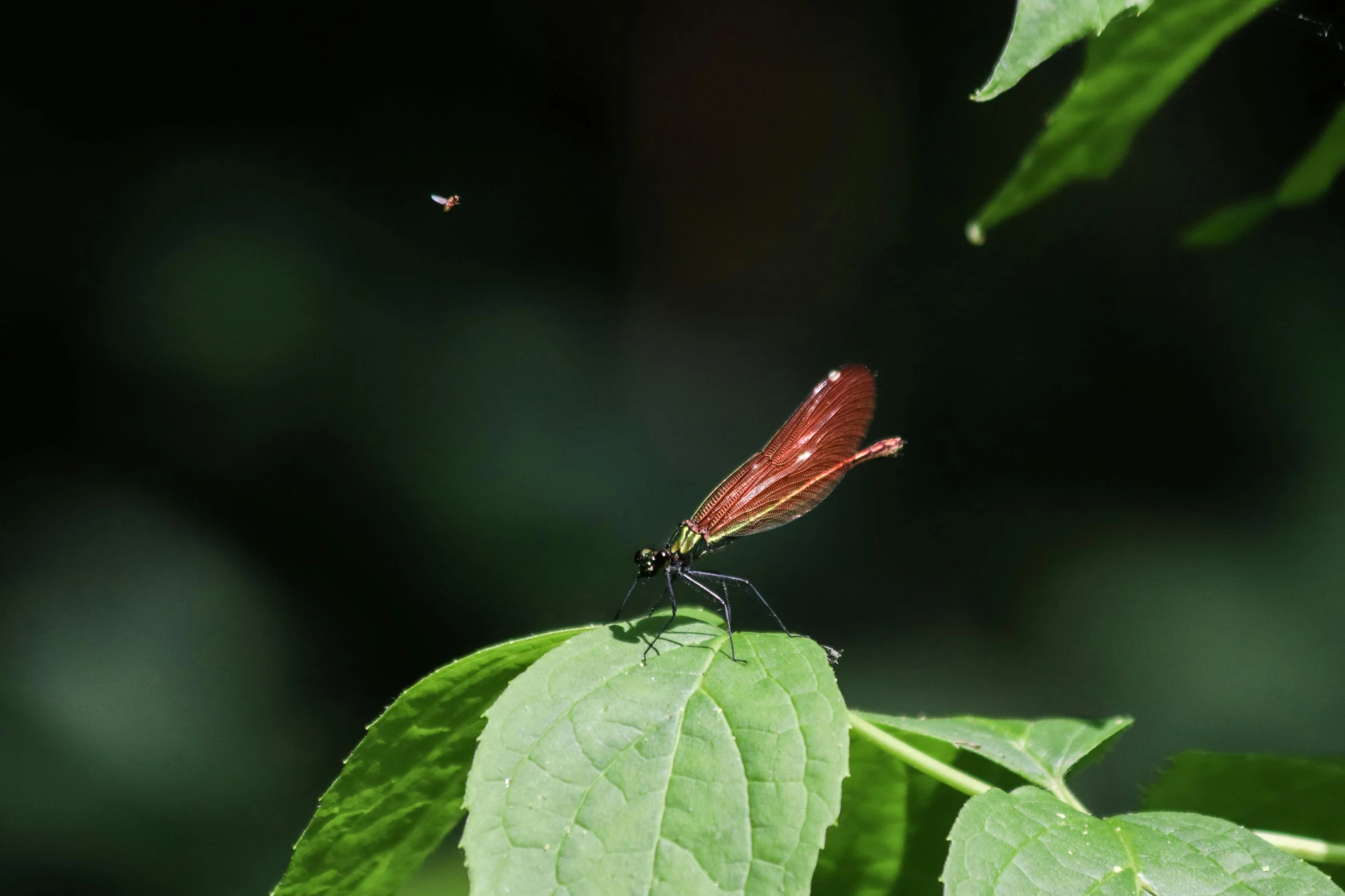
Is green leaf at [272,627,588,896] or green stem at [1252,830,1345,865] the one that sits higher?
green leaf at [272,627,588,896]

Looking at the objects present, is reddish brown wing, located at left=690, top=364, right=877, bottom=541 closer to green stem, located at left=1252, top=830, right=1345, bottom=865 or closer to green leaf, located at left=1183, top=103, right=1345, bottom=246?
green leaf, located at left=1183, top=103, right=1345, bottom=246

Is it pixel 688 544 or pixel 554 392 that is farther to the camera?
pixel 554 392

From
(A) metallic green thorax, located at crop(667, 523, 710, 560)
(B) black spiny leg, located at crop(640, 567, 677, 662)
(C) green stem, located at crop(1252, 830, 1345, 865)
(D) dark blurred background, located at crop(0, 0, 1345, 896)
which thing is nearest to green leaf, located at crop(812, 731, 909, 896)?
(B) black spiny leg, located at crop(640, 567, 677, 662)

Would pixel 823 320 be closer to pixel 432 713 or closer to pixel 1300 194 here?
pixel 1300 194

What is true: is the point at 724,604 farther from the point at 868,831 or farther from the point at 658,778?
the point at 658,778

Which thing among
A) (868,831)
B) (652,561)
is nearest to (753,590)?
(652,561)
